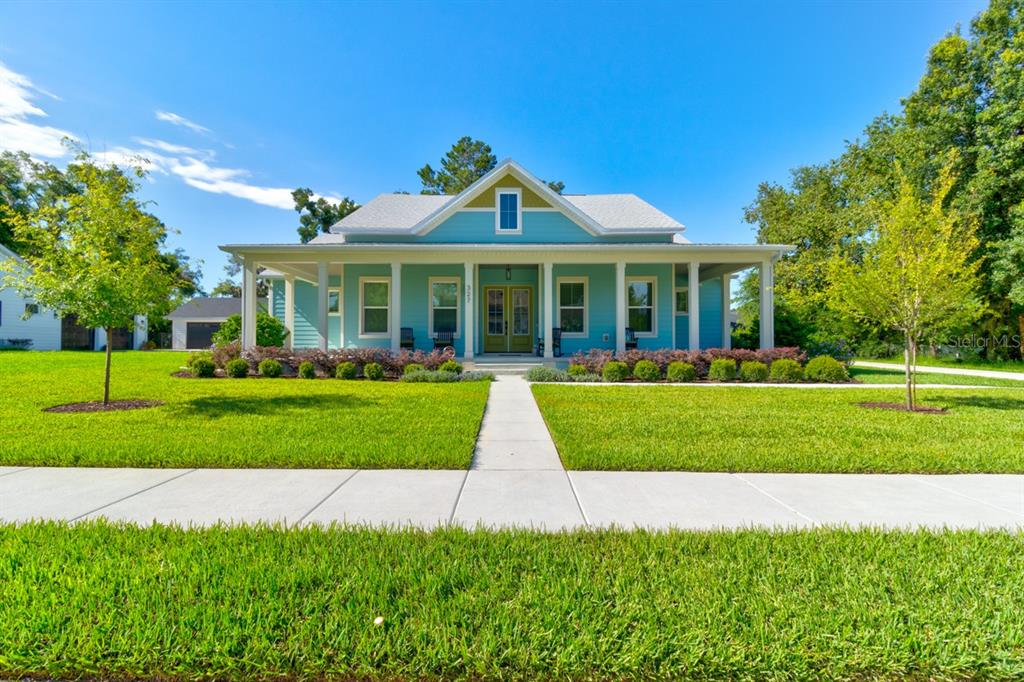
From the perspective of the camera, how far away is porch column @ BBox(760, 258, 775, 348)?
1416 centimetres

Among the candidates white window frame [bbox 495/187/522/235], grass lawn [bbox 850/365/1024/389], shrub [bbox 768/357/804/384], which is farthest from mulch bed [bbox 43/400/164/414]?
grass lawn [bbox 850/365/1024/389]

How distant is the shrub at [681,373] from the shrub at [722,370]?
1.76 ft

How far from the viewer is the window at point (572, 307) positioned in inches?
641

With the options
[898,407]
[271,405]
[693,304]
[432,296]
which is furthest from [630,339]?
[271,405]

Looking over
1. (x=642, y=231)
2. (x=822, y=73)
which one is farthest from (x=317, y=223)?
(x=822, y=73)

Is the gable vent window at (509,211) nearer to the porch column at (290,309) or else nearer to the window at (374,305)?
the window at (374,305)

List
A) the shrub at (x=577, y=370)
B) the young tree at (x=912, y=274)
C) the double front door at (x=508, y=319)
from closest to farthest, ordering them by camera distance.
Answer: the young tree at (x=912, y=274) → the shrub at (x=577, y=370) → the double front door at (x=508, y=319)

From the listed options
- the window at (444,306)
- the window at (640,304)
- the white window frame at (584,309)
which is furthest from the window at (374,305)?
the window at (640,304)

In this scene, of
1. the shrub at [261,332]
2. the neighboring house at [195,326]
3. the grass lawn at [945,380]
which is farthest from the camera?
the neighboring house at [195,326]

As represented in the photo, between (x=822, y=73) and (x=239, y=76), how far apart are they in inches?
763

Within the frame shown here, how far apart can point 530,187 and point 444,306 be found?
5.24m

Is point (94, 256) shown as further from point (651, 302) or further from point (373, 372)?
point (651, 302)

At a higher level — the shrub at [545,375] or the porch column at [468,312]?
the porch column at [468,312]

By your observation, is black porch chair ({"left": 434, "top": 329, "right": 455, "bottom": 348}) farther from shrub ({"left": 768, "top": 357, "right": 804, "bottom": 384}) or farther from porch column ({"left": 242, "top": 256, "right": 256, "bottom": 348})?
shrub ({"left": 768, "top": 357, "right": 804, "bottom": 384})
